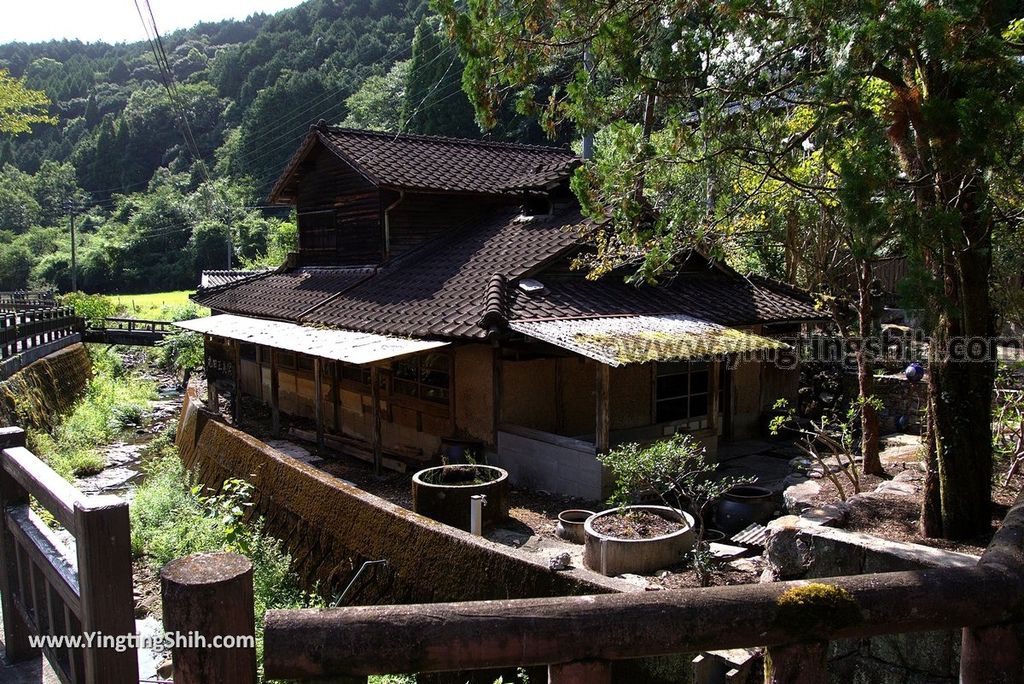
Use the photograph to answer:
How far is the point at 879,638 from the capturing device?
4449mm

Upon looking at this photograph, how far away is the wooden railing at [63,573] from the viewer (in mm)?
2273

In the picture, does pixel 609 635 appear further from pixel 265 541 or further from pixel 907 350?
pixel 907 350

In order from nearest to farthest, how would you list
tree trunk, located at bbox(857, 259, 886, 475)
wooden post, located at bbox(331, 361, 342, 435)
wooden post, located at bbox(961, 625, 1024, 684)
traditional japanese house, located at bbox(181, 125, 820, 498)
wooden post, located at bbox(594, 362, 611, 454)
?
wooden post, located at bbox(961, 625, 1024, 684) → tree trunk, located at bbox(857, 259, 886, 475) → wooden post, located at bbox(594, 362, 611, 454) → traditional japanese house, located at bbox(181, 125, 820, 498) → wooden post, located at bbox(331, 361, 342, 435)

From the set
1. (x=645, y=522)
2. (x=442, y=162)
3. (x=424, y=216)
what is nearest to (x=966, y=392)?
(x=645, y=522)

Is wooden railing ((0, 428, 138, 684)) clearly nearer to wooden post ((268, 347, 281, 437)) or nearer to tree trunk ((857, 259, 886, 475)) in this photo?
tree trunk ((857, 259, 886, 475))

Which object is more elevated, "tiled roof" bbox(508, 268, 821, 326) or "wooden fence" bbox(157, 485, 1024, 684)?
"wooden fence" bbox(157, 485, 1024, 684)

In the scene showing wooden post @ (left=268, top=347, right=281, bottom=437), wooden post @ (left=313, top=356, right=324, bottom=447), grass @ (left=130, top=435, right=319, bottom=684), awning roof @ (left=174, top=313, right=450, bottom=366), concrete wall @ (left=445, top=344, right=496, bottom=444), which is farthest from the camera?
wooden post @ (left=268, top=347, right=281, bottom=437)

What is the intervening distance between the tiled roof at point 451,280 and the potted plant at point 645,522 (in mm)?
3164

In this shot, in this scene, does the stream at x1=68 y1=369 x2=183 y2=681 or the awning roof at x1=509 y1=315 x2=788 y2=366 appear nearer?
the stream at x1=68 y1=369 x2=183 y2=681

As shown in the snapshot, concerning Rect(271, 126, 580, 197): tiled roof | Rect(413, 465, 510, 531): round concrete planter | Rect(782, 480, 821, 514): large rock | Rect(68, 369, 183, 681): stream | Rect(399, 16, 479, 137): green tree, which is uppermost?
Rect(399, 16, 479, 137): green tree

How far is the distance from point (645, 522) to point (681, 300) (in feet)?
19.9

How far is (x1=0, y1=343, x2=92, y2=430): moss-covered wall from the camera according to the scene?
52.9 feet

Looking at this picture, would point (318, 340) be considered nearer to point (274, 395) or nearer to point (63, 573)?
point (274, 395)

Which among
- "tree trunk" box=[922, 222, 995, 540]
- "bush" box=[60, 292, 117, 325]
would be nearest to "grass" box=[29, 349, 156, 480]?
"bush" box=[60, 292, 117, 325]
